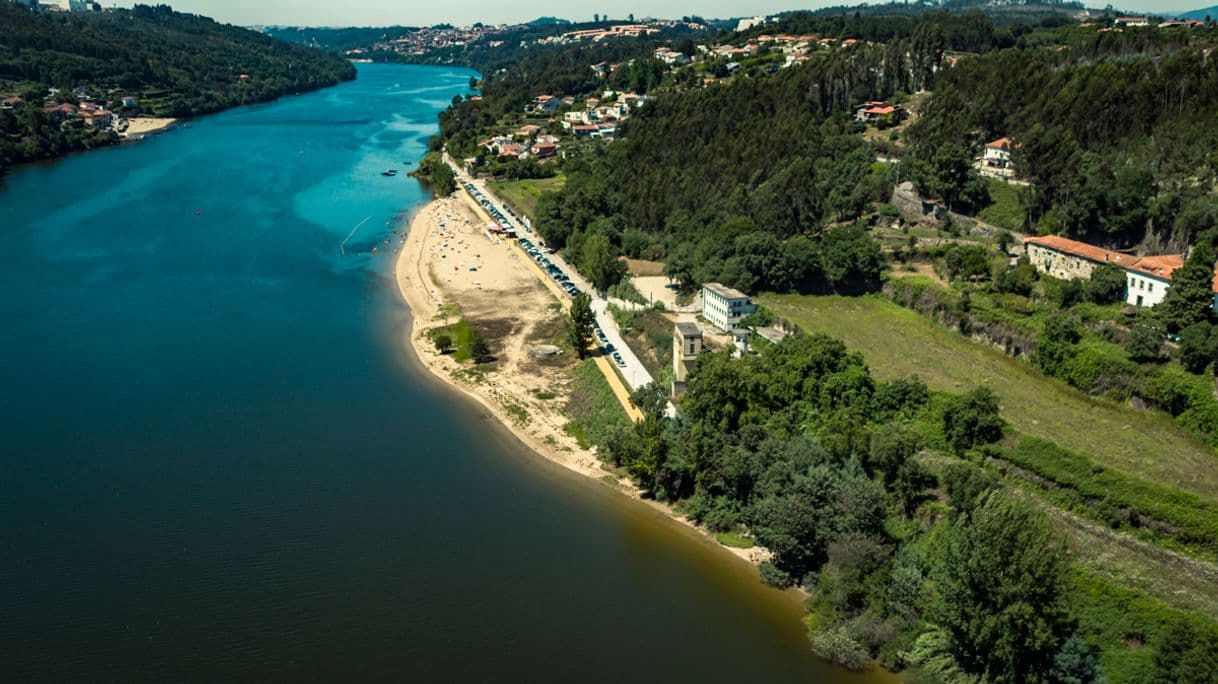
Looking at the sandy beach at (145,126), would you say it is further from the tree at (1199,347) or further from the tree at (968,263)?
the tree at (1199,347)

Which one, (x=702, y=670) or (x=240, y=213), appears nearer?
(x=702, y=670)

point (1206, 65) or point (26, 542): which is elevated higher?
point (1206, 65)

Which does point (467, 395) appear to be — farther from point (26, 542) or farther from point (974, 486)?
point (974, 486)

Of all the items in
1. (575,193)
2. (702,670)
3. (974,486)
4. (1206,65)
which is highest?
(1206,65)

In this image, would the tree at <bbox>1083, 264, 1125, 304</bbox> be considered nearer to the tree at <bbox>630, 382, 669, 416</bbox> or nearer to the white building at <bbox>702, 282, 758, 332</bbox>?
the white building at <bbox>702, 282, 758, 332</bbox>

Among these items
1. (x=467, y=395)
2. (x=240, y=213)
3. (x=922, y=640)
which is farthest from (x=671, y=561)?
(x=240, y=213)

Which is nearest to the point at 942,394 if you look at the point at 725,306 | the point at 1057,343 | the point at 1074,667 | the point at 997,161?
the point at 1057,343

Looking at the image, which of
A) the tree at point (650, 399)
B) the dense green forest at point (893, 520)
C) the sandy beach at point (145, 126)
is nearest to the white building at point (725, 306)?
the dense green forest at point (893, 520)
